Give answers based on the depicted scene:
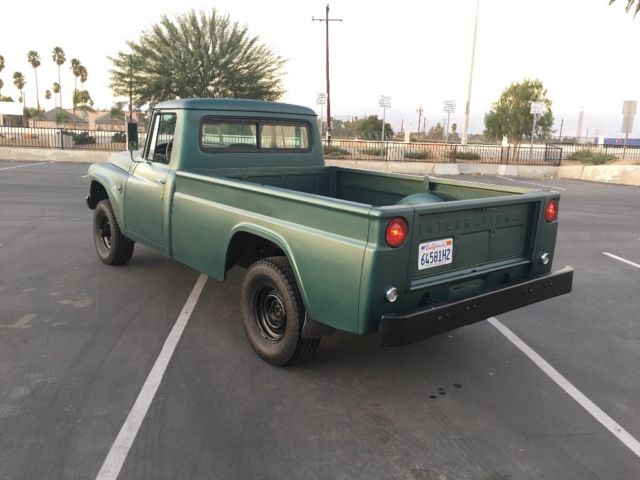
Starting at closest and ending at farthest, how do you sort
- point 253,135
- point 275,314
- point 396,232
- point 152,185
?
1. point 396,232
2. point 275,314
3. point 152,185
4. point 253,135

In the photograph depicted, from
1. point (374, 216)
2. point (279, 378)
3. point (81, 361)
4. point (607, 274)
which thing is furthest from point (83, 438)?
point (607, 274)

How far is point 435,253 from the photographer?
10.9 feet

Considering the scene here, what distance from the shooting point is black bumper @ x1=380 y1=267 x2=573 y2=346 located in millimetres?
3014

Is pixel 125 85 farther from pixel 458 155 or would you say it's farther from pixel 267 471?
pixel 267 471

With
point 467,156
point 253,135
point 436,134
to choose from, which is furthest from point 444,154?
point 436,134

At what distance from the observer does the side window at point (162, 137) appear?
497cm

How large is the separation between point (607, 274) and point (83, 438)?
251 inches

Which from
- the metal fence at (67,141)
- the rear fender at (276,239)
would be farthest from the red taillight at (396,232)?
the metal fence at (67,141)

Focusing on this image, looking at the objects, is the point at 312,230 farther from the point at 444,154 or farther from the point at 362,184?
the point at 444,154

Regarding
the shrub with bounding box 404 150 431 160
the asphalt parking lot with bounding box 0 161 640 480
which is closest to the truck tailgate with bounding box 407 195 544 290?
the asphalt parking lot with bounding box 0 161 640 480

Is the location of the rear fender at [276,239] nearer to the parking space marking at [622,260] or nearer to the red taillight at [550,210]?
the red taillight at [550,210]

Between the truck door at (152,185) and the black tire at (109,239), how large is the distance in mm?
566

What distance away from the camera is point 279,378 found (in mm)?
3699

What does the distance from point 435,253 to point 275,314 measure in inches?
53.2
